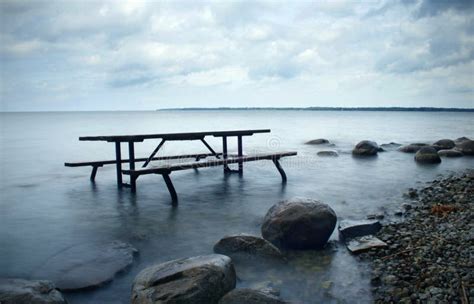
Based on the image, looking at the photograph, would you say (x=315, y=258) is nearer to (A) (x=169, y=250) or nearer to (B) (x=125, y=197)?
(A) (x=169, y=250)

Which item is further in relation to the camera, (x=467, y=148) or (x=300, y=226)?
(x=467, y=148)

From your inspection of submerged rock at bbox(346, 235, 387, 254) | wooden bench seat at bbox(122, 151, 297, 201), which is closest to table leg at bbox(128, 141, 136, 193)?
wooden bench seat at bbox(122, 151, 297, 201)

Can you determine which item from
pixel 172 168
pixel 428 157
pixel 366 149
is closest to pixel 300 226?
pixel 172 168

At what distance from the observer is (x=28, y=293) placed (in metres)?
3.75

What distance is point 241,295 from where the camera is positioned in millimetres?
3752

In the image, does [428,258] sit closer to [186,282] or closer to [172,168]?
[186,282]

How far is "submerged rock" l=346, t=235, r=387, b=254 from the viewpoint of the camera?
545 cm

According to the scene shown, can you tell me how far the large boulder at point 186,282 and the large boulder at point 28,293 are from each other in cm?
84

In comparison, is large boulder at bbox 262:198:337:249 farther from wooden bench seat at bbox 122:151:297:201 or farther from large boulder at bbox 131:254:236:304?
wooden bench seat at bbox 122:151:297:201

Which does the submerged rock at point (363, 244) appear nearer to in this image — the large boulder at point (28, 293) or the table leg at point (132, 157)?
the large boulder at point (28, 293)

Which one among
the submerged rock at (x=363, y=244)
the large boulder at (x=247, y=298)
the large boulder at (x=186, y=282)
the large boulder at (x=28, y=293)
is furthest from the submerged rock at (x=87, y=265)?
the submerged rock at (x=363, y=244)

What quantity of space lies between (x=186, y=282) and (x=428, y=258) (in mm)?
3096

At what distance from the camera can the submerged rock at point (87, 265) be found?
4.64 meters

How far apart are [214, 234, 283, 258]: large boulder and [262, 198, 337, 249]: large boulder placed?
36cm
